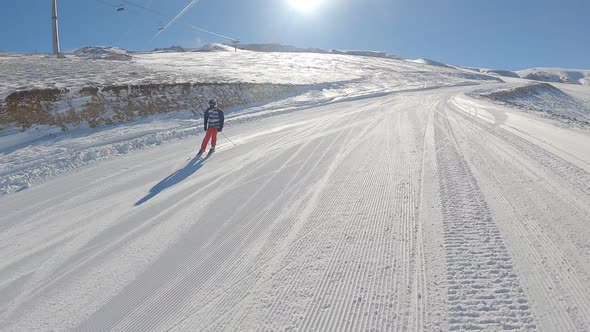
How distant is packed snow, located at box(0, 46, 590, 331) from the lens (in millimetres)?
2852

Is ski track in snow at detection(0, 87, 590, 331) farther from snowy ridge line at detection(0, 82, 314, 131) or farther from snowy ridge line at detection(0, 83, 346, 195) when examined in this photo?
snowy ridge line at detection(0, 82, 314, 131)

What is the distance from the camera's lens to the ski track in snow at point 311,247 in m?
2.83

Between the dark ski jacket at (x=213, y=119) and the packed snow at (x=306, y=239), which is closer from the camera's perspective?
the packed snow at (x=306, y=239)

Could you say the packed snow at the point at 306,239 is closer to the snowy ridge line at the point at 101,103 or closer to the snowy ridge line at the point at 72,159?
the snowy ridge line at the point at 72,159

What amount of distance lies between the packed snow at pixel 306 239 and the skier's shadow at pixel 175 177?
6 centimetres

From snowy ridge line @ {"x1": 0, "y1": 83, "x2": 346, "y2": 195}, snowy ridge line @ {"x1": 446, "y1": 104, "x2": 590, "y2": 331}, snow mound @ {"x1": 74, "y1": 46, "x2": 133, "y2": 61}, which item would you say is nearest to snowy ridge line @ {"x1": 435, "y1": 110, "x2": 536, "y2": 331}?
snowy ridge line @ {"x1": 446, "y1": 104, "x2": 590, "y2": 331}

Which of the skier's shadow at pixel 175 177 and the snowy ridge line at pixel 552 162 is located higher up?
the snowy ridge line at pixel 552 162

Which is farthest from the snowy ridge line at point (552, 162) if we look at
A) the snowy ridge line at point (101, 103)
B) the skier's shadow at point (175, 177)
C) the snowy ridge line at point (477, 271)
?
the snowy ridge line at point (101, 103)

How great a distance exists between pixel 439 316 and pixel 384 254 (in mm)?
989

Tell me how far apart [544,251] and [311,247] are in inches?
98.1

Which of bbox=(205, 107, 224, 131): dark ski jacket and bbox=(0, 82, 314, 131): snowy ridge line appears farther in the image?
bbox=(0, 82, 314, 131): snowy ridge line

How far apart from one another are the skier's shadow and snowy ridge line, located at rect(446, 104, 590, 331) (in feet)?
18.4

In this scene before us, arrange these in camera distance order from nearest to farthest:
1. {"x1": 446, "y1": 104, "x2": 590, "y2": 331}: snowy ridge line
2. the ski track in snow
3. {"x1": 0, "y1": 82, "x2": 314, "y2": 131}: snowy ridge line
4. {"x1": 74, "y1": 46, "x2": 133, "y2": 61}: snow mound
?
{"x1": 446, "y1": 104, "x2": 590, "y2": 331}: snowy ridge line → the ski track in snow → {"x1": 0, "y1": 82, "x2": 314, "y2": 131}: snowy ridge line → {"x1": 74, "y1": 46, "x2": 133, "y2": 61}: snow mound

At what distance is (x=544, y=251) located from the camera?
3498mm
